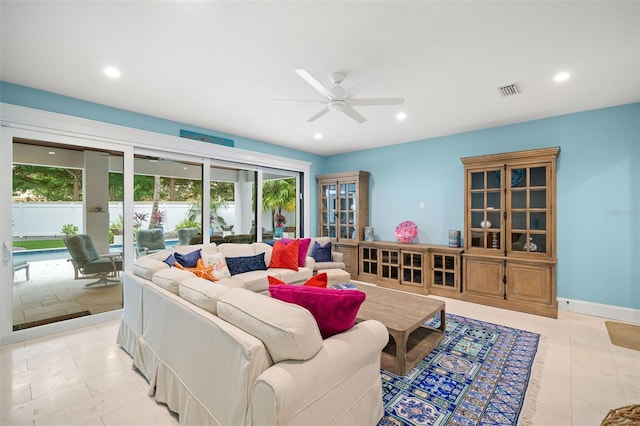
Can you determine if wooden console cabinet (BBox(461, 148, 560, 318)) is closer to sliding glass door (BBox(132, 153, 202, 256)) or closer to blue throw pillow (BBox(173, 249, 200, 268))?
blue throw pillow (BBox(173, 249, 200, 268))

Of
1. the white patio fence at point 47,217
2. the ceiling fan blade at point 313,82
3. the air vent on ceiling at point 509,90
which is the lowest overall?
the white patio fence at point 47,217

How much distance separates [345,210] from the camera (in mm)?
5914

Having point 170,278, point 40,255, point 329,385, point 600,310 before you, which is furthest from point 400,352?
point 40,255

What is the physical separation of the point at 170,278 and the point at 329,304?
1382mm

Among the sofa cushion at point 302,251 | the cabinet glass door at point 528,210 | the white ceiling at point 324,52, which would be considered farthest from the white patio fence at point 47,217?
the cabinet glass door at point 528,210

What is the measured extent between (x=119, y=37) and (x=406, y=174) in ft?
15.1

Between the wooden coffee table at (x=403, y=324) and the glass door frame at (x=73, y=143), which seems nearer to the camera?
the wooden coffee table at (x=403, y=324)

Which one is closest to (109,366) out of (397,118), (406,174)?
(397,118)

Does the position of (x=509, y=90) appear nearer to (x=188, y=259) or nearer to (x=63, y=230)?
(x=188, y=259)

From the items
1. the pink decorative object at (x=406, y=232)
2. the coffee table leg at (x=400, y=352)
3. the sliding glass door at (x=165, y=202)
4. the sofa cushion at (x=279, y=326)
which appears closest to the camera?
the sofa cushion at (x=279, y=326)

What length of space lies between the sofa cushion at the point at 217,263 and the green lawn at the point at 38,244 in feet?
5.42

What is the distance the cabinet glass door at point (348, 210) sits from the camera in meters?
5.81

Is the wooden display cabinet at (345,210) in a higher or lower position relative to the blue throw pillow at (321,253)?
higher

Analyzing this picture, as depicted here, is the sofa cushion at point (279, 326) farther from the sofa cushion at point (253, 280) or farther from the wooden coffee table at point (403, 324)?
the sofa cushion at point (253, 280)
